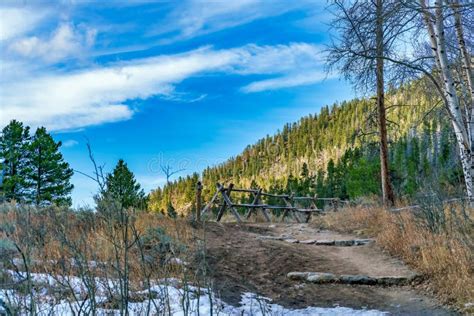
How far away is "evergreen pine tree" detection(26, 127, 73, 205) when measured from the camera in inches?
1216

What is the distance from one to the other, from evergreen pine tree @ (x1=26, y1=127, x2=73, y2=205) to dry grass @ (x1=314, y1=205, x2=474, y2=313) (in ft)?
87.7

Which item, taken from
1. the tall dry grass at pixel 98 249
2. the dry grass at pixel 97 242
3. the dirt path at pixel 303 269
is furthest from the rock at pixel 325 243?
the dry grass at pixel 97 242

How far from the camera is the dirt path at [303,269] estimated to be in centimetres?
568

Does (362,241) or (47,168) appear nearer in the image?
(362,241)

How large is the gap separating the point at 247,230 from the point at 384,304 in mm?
6256

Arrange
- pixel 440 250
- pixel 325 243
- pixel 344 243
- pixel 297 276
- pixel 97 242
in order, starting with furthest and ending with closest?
1. pixel 325 243
2. pixel 344 243
3. pixel 297 276
4. pixel 440 250
5. pixel 97 242

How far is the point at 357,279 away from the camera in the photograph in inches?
266

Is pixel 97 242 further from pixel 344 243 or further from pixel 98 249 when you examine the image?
pixel 344 243

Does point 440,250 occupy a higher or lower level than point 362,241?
higher

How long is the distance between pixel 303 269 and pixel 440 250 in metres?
2.24

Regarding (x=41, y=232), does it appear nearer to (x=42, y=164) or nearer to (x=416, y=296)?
(x=416, y=296)

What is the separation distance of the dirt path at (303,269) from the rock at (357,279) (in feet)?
0.44

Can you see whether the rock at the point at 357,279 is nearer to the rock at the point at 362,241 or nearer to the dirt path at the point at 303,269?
the dirt path at the point at 303,269

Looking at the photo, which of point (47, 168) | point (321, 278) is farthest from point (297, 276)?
point (47, 168)
